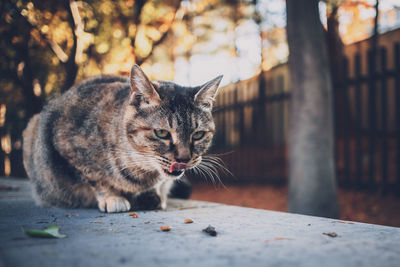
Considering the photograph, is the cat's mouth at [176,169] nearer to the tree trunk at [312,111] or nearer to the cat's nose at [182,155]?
the cat's nose at [182,155]

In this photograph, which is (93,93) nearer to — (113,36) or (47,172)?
(47,172)

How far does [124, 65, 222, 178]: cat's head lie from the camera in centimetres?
230

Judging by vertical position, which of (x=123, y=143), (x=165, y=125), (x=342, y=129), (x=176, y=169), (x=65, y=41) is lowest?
(x=176, y=169)

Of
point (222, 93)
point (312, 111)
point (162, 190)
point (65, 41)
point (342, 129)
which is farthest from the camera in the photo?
point (222, 93)

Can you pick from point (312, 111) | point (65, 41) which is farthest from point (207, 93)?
point (65, 41)

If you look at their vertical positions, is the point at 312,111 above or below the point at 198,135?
above

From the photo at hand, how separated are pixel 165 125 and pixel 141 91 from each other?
32 centimetres

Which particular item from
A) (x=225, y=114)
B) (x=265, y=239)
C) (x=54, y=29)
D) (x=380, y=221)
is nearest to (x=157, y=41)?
(x=54, y=29)

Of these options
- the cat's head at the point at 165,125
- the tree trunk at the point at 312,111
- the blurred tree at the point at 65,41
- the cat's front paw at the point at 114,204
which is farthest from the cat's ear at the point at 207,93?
the blurred tree at the point at 65,41

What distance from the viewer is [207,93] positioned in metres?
2.66

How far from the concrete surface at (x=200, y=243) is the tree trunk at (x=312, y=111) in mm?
1961

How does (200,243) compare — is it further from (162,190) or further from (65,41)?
(65,41)

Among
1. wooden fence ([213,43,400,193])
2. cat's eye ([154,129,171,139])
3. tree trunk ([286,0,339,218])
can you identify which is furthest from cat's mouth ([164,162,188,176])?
wooden fence ([213,43,400,193])

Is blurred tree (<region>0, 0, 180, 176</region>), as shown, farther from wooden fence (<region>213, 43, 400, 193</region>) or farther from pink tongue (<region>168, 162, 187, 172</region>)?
pink tongue (<region>168, 162, 187, 172</region>)
